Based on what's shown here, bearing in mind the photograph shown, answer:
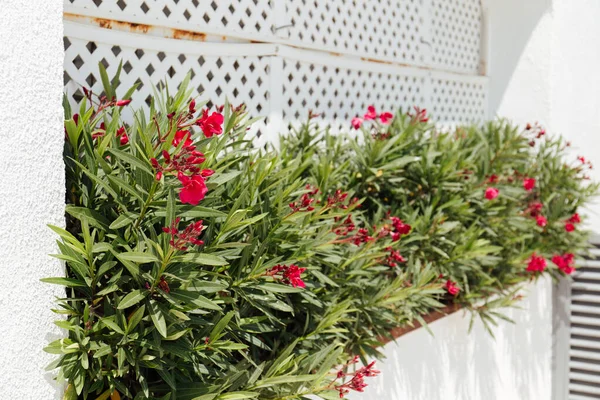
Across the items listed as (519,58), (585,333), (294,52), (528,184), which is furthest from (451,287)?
(519,58)

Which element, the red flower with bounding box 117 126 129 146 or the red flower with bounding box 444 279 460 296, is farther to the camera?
the red flower with bounding box 444 279 460 296

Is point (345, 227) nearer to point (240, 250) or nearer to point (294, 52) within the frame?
point (240, 250)

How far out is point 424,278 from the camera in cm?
387

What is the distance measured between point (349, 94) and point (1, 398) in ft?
10.6

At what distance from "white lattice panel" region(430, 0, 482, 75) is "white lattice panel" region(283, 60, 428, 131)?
0.41m

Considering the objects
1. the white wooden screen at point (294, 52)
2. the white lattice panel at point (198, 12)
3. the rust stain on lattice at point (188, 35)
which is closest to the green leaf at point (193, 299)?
the white wooden screen at point (294, 52)

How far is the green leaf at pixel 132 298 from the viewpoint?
2.23m

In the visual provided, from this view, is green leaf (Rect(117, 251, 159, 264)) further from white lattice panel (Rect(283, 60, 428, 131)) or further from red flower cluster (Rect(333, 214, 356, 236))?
white lattice panel (Rect(283, 60, 428, 131))

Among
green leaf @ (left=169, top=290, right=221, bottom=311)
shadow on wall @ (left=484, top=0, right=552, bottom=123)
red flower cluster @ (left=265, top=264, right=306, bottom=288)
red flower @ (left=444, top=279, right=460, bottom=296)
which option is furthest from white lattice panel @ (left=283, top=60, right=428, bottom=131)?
green leaf @ (left=169, top=290, right=221, bottom=311)

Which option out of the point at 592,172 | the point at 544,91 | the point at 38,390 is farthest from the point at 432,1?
the point at 38,390

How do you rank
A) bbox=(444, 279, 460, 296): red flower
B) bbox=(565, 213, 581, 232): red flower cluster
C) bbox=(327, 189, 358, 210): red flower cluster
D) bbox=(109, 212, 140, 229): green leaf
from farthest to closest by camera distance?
bbox=(565, 213, 581, 232): red flower cluster, bbox=(444, 279, 460, 296): red flower, bbox=(327, 189, 358, 210): red flower cluster, bbox=(109, 212, 140, 229): green leaf

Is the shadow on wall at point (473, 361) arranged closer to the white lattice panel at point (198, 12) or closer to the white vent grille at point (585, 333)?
the white vent grille at point (585, 333)

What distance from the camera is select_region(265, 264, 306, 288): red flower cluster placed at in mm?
2627

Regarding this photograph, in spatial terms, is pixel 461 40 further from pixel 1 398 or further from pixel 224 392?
pixel 1 398
